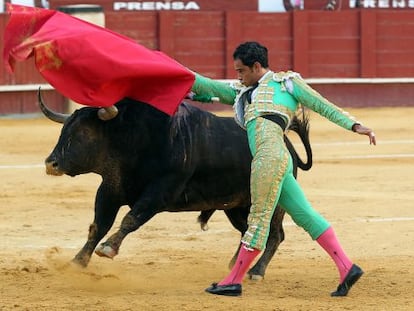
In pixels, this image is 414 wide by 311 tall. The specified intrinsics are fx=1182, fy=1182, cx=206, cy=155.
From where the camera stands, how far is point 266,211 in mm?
5047

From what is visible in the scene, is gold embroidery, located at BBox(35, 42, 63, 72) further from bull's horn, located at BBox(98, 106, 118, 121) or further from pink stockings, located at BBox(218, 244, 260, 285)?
pink stockings, located at BBox(218, 244, 260, 285)

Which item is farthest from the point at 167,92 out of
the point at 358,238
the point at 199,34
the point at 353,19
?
the point at 353,19

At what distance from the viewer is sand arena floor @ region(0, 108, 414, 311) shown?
16.7ft

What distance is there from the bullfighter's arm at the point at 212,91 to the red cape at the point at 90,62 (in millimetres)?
60

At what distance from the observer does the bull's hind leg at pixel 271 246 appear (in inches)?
226

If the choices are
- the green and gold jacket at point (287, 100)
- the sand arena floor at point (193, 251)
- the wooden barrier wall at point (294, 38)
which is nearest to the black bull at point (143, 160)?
the sand arena floor at point (193, 251)

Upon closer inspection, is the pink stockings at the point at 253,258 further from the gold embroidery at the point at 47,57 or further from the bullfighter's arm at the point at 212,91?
the gold embroidery at the point at 47,57

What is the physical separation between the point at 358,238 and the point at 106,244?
2.43 meters

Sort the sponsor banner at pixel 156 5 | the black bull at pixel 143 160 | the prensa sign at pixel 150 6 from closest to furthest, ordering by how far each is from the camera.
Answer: the black bull at pixel 143 160
the sponsor banner at pixel 156 5
the prensa sign at pixel 150 6

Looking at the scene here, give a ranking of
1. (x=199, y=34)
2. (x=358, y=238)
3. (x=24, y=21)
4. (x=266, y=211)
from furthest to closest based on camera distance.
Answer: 1. (x=199, y=34)
2. (x=358, y=238)
3. (x=24, y=21)
4. (x=266, y=211)

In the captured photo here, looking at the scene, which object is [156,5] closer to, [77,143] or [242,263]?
[77,143]

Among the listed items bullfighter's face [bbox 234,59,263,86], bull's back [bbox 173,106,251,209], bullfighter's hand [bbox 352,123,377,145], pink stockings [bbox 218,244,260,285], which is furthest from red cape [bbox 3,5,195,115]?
bullfighter's hand [bbox 352,123,377,145]

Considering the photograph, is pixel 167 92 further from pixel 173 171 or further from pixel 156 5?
pixel 156 5

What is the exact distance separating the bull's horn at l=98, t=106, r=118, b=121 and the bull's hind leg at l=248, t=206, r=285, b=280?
40.4 inches
